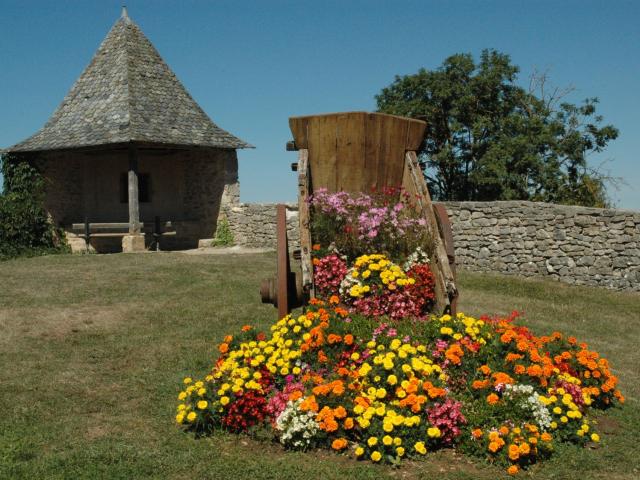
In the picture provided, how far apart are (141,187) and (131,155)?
311 centimetres

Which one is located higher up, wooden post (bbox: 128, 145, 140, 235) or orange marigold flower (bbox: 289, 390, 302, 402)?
wooden post (bbox: 128, 145, 140, 235)

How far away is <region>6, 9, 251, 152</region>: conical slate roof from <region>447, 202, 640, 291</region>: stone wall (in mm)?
7890

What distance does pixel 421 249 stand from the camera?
6.73 m

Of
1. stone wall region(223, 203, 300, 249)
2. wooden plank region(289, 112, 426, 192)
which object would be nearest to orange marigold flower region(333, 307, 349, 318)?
wooden plank region(289, 112, 426, 192)

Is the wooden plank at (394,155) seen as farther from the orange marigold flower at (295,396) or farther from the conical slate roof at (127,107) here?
the conical slate roof at (127,107)

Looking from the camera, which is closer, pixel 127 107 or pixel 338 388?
pixel 338 388

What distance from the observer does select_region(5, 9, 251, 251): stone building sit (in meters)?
18.5

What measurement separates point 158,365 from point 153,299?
3.78m

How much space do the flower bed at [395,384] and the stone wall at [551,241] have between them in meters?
8.09

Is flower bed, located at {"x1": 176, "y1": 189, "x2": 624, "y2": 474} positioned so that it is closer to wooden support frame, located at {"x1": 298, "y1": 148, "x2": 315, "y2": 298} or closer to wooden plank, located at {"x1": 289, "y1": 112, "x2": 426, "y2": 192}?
wooden support frame, located at {"x1": 298, "y1": 148, "x2": 315, "y2": 298}

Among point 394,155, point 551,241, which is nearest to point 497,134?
point 551,241

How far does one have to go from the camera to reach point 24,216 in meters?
18.4

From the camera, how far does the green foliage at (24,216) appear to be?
1814cm

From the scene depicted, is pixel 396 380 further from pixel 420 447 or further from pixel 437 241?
pixel 437 241
